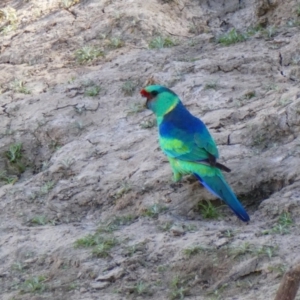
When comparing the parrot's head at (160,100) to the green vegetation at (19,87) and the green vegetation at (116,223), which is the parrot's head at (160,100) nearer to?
the green vegetation at (116,223)

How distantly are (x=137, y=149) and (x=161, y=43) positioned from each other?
163 cm

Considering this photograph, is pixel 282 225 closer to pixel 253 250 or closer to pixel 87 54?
pixel 253 250

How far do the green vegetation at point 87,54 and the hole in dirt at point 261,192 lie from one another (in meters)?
2.65

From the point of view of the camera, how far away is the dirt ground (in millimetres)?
4582

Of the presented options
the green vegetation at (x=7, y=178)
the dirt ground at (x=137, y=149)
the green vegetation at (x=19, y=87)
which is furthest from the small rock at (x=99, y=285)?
the green vegetation at (x=19, y=87)

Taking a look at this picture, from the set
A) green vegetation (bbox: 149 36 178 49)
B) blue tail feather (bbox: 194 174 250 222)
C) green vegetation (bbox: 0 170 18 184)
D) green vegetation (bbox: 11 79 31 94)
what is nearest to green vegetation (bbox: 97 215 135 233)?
blue tail feather (bbox: 194 174 250 222)

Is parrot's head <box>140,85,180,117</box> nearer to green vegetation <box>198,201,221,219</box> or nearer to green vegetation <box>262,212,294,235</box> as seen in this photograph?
green vegetation <box>198,201,221,219</box>

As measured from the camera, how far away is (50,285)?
4633mm

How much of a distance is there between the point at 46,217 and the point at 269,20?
313cm

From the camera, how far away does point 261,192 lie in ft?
17.3

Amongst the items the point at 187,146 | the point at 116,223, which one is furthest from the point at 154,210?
the point at 187,146

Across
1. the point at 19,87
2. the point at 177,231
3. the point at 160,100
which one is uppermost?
the point at 19,87

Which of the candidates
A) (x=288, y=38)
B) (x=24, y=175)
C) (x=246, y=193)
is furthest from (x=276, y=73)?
(x=24, y=175)

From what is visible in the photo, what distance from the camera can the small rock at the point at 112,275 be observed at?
15.0ft
